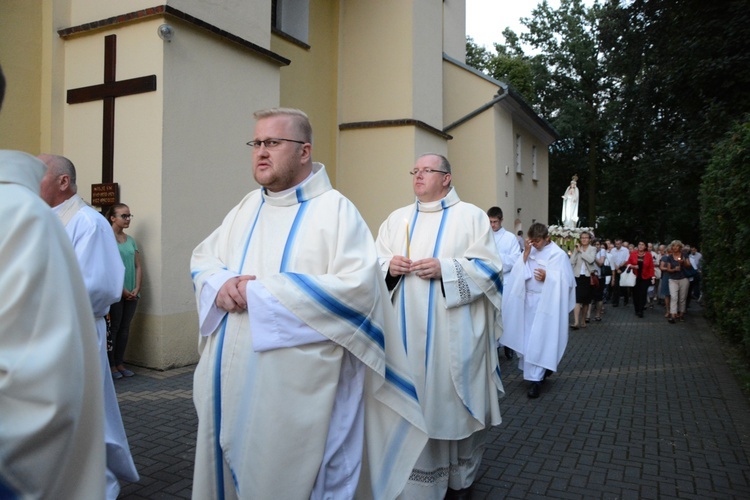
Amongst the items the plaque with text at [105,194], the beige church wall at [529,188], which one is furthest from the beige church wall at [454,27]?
the plaque with text at [105,194]

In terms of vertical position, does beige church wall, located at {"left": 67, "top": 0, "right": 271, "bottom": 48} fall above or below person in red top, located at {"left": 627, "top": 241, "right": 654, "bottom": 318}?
above

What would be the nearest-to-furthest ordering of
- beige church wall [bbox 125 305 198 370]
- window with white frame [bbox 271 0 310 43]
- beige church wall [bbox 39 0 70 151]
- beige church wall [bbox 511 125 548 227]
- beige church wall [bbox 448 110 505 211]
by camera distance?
beige church wall [bbox 125 305 198 370] < beige church wall [bbox 39 0 70 151] < window with white frame [bbox 271 0 310 43] < beige church wall [bbox 448 110 505 211] < beige church wall [bbox 511 125 548 227]

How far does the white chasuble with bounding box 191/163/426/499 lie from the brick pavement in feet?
5.39

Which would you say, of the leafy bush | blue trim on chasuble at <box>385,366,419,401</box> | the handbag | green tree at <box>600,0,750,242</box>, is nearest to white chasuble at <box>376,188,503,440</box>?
blue trim on chasuble at <box>385,366,419,401</box>

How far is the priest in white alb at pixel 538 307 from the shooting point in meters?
7.42

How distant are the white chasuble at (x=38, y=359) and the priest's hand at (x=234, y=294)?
45.5 inches

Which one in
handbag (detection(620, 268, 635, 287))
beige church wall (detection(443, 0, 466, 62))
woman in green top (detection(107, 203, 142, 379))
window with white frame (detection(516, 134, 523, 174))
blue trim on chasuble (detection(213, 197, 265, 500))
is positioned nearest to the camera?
blue trim on chasuble (detection(213, 197, 265, 500))

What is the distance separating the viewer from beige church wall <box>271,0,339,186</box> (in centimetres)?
1195

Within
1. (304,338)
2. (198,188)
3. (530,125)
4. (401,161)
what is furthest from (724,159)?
(530,125)

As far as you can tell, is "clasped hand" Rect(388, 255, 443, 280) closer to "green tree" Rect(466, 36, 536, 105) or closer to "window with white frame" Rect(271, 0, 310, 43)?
"window with white frame" Rect(271, 0, 310, 43)

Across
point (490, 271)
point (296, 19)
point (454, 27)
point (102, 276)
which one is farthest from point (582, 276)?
point (102, 276)

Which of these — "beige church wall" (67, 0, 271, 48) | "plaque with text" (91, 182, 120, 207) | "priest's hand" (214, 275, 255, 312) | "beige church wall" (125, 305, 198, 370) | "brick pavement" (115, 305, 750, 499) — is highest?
"beige church wall" (67, 0, 271, 48)

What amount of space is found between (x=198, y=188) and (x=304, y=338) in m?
6.13

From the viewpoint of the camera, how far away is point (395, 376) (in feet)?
9.88
